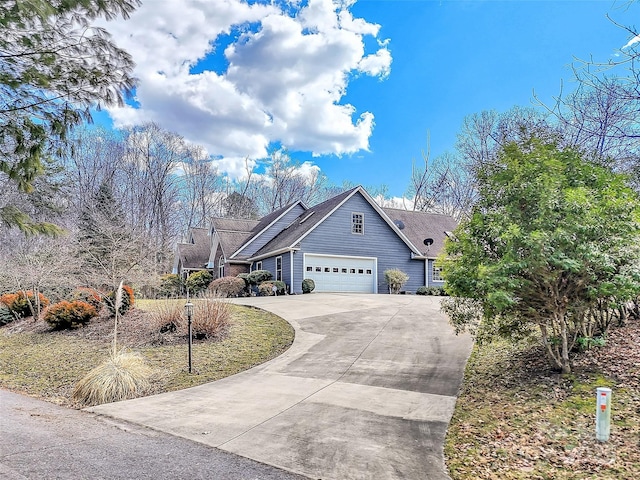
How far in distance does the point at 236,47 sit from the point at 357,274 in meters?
13.1

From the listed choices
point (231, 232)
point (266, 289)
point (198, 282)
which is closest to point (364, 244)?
point (266, 289)

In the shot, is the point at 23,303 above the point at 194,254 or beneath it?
beneath

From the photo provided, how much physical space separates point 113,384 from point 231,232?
67.7 feet

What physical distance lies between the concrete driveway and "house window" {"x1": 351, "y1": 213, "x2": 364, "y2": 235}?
12.1 meters

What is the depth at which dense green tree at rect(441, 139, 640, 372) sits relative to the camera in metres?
5.68

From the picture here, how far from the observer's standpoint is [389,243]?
23875mm

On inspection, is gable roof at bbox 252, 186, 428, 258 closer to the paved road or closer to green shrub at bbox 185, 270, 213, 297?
green shrub at bbox 185, 270, 213, 297

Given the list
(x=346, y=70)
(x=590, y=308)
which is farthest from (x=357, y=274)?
(x=590, y=308)

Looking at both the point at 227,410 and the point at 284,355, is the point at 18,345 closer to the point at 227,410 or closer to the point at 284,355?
the point at 284,355

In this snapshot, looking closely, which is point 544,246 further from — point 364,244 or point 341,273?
point 364,244

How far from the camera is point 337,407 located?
6172 millimetres

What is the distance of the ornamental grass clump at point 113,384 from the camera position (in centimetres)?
696

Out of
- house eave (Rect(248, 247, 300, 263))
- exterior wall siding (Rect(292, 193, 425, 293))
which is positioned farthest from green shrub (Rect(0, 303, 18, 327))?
exterior wall siding (Rect(292, 193, 425, 293))

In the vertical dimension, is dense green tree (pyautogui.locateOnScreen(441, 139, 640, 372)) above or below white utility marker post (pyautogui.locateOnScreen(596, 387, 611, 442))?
above
